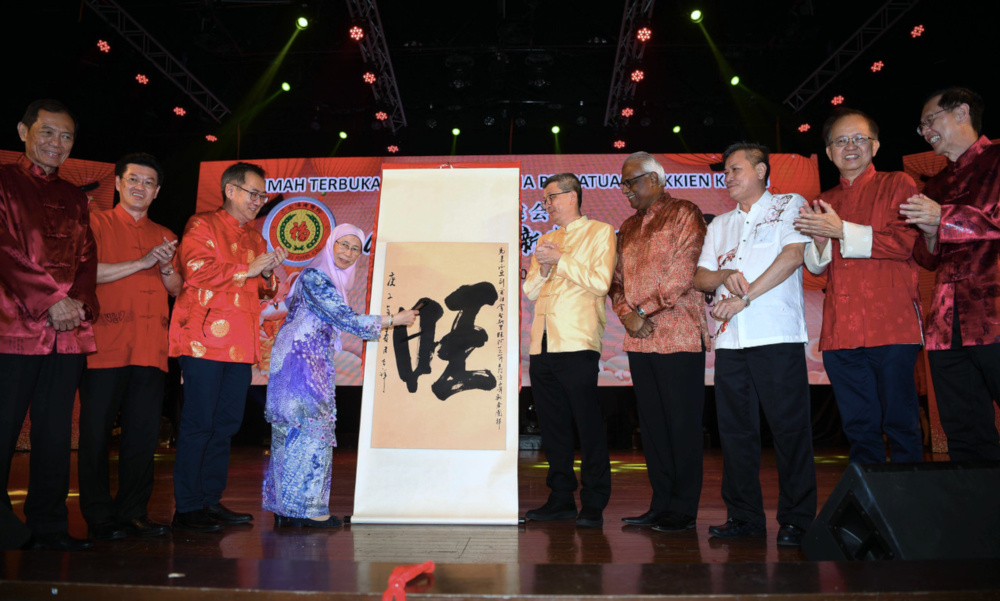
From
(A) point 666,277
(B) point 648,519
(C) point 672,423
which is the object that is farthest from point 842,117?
(B) point 648,519

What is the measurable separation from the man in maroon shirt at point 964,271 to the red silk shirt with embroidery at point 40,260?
2988 mm

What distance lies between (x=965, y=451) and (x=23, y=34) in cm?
775

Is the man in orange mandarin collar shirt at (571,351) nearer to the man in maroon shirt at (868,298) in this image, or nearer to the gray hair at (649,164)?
the gray hair at (649,164)

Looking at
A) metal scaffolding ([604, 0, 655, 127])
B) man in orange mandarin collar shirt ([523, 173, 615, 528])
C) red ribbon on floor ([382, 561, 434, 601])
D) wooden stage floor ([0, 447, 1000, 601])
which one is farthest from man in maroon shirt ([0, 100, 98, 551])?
metal scaffolding ([604, 0, 655, 127])

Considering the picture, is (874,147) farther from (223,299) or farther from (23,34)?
(23,34)

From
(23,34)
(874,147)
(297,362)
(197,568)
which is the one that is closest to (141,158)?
(297,362)

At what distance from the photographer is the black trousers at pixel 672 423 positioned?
265cm

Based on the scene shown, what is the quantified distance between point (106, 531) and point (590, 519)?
6.19ft

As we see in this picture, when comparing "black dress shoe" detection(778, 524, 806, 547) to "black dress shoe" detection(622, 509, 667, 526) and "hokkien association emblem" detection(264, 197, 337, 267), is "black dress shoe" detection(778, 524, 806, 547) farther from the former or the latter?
"hokkien association emblem" detection(264, 197, 337, 267)

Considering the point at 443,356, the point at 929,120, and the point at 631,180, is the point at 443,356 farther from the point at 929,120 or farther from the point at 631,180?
the point at 929,120

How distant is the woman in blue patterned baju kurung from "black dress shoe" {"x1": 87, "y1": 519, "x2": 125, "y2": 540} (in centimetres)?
54

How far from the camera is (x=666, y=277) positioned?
2742 millimetres

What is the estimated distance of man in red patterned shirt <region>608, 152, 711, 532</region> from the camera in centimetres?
266

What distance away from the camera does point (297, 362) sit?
8.99ft
